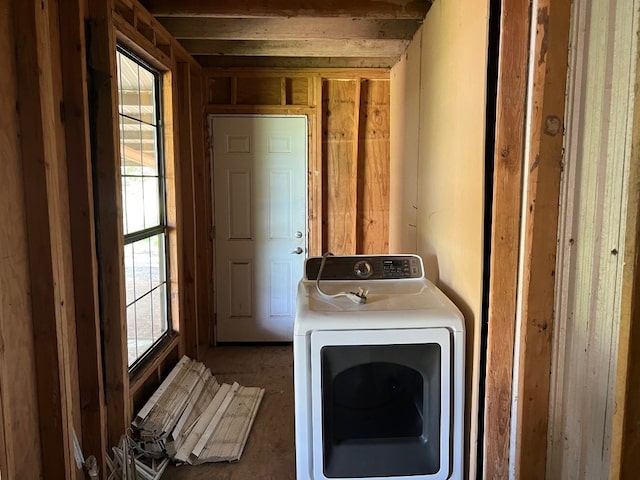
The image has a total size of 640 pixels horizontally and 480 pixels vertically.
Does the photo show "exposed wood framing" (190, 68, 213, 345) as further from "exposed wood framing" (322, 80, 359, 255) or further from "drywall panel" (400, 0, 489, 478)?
"drywall panel" (400, 0, 489, 478)

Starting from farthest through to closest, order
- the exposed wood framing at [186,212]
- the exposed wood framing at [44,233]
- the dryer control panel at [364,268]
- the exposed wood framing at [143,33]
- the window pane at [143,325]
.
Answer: the exposed wood framing at [186,212], the window pane at [143,325], the exposed wood framing at [143,33], the dryer control panel at [364,268], the exposed wood framing at [44,233]

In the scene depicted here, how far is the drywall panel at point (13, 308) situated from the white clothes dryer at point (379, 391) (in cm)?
93

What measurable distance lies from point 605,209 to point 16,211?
1798 mm

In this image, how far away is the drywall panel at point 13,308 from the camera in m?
1.52

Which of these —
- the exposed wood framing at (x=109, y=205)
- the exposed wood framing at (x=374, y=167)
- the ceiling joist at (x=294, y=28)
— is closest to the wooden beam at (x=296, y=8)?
the ceiling joist at (x=294, y=28)

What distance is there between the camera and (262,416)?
311cm

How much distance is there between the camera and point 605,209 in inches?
51.0

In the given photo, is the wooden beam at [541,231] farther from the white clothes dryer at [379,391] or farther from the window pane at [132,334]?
the window pane at [132,334]

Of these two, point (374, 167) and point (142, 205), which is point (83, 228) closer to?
point (142, 205)

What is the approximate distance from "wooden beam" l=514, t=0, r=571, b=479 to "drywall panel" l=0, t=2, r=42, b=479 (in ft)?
5.43

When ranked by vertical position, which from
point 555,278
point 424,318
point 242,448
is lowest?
point 242,448

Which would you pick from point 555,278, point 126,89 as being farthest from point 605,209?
point 126,89

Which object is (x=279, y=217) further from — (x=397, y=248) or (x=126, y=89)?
(x=126, y=89)

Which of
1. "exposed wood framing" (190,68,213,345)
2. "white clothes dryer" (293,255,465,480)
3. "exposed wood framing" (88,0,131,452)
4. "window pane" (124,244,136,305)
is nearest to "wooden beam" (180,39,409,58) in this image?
"exposed wood framing" (190,68,213,345)
